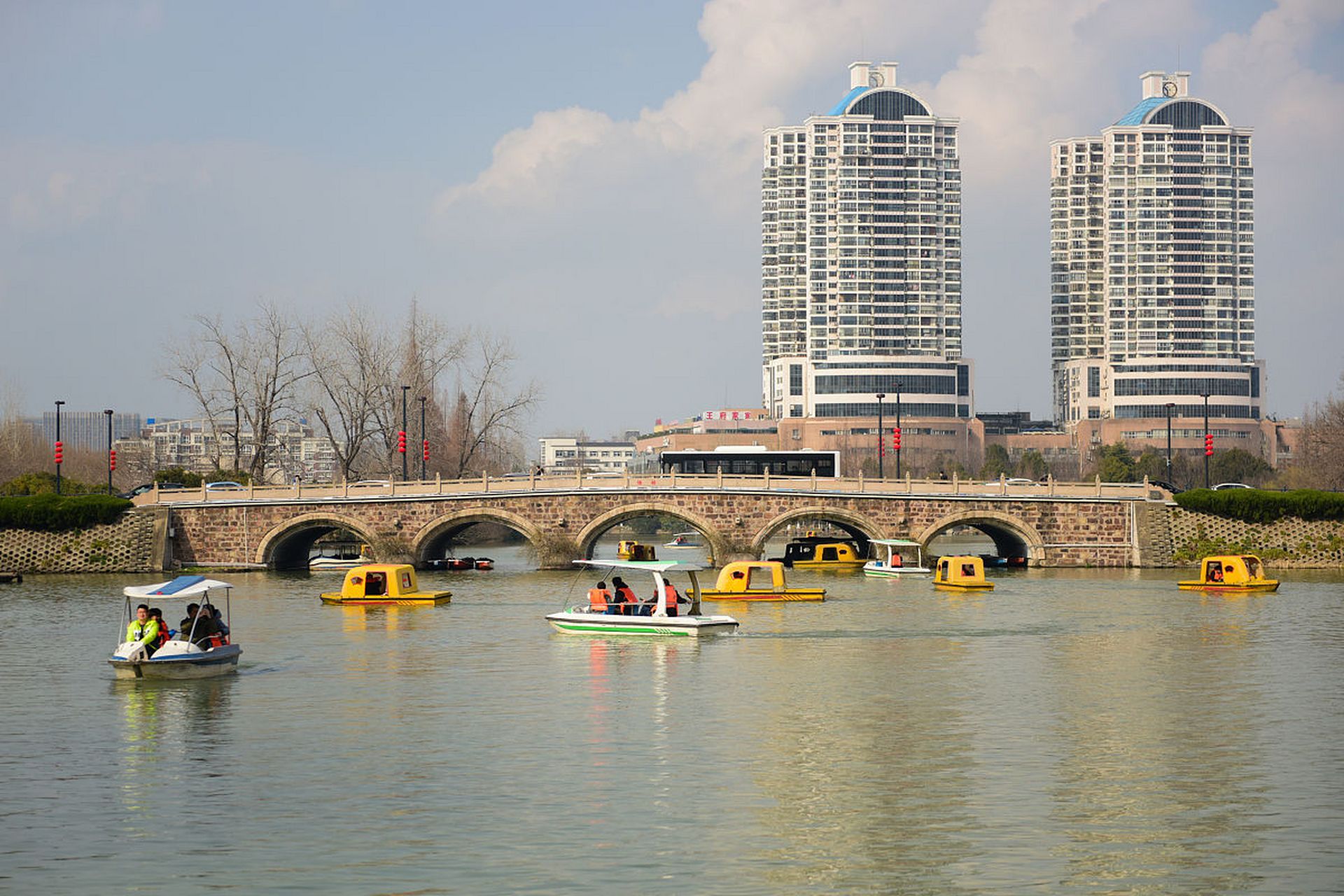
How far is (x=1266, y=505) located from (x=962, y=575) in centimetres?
1983

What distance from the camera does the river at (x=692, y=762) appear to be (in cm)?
2191

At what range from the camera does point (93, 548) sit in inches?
3009

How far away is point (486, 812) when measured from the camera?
25.1 m

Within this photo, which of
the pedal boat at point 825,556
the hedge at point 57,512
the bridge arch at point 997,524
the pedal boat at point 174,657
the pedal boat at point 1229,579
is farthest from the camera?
the pedal boat at point 825,556

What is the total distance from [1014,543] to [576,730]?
181ft

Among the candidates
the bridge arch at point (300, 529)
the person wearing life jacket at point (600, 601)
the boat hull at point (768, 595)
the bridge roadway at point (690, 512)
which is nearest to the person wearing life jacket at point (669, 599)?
the person wearing life jacket at point (600, 601)

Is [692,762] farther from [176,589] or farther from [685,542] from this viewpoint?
[685,542]

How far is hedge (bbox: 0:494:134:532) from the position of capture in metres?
76.3

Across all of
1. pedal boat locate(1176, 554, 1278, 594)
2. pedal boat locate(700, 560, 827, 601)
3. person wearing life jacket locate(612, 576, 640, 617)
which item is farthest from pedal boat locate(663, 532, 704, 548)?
person wearing life jacket locate(612, 576, 640, 617)

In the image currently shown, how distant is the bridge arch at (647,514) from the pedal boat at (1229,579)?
2226cm

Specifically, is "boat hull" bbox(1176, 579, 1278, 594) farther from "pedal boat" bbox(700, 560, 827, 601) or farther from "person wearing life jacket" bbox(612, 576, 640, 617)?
"person wearing life jacket" bbox(612, 576, 640, 617)

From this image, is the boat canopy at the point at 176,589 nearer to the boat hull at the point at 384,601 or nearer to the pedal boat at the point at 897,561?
the boat hull at the point at 384,601

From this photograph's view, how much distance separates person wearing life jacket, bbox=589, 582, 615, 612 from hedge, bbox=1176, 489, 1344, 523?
1540 inches

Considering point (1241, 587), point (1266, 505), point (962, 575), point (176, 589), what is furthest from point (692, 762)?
point (1266, 505)
